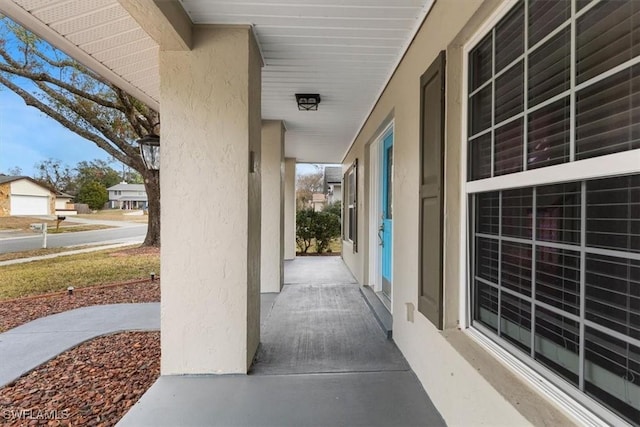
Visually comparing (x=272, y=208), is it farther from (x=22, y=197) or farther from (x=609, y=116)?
(x=22, y=197)

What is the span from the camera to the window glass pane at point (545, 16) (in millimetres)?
1240

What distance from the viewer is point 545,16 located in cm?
134

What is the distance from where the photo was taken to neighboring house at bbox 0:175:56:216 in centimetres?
1456

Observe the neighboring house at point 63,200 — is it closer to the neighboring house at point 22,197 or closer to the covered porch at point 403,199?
the neighboring house at point 22,197

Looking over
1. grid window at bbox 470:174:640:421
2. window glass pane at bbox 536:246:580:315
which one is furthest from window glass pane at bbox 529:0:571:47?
window glass pane at bbox 536:246:580:315

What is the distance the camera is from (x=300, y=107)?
14.1 ft

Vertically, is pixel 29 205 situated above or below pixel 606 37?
below

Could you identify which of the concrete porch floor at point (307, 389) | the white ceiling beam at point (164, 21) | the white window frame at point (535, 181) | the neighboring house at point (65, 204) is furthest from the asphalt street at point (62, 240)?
the white window frame at point (535, 181)

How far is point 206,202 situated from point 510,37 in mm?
2180

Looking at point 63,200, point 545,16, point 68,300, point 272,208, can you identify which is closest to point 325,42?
point 545,16

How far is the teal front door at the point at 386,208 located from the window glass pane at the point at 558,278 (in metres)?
Answer: 2.91

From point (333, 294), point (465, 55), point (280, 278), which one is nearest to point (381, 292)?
point (333, 294)

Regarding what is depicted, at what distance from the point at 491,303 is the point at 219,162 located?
6.79 ft

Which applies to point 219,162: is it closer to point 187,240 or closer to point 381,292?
point 187,240
